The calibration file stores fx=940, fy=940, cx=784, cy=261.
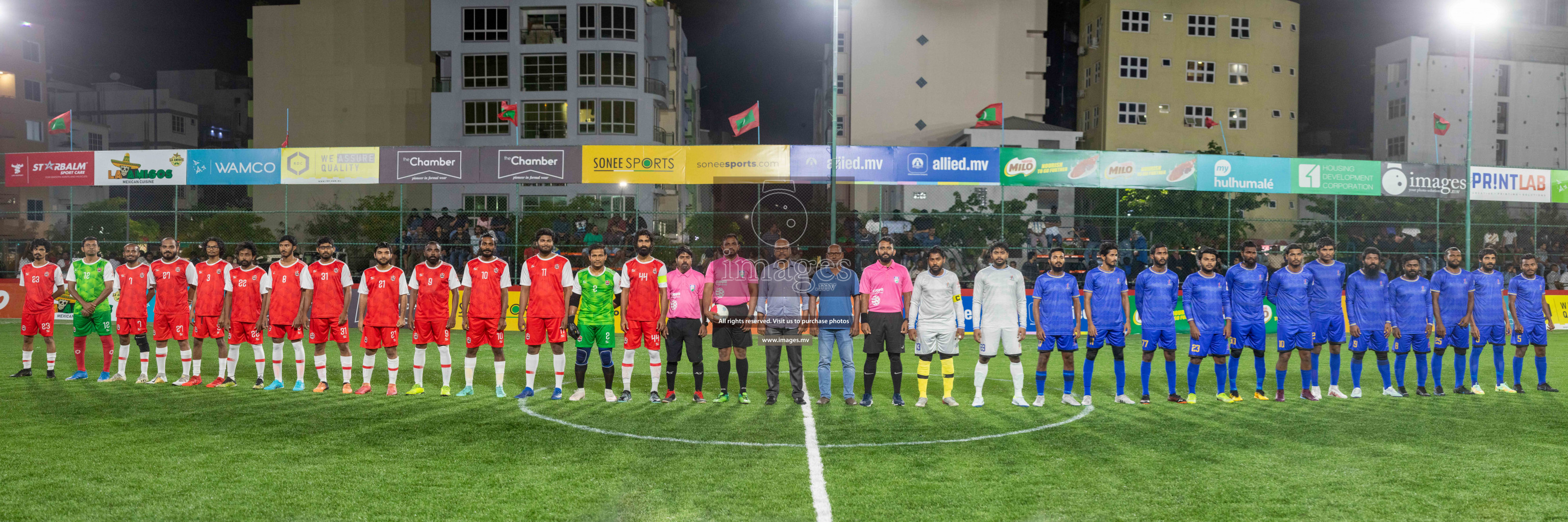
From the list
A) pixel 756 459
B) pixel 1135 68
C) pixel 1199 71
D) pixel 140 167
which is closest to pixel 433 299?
pixel 756 459

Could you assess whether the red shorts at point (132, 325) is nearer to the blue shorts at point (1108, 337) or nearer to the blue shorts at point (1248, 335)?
the blue shorts at point (1108, 337)

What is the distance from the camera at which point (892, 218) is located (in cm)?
2034

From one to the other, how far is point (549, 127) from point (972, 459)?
41.6 metres

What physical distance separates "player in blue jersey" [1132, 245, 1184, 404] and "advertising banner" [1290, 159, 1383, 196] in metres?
12.5

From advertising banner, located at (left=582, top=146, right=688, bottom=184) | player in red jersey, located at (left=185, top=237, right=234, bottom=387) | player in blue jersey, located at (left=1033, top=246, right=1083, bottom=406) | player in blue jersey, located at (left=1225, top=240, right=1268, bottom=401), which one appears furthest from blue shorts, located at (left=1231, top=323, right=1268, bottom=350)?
advertising banner, located at (left=582, top=146, right=688, bottom=184)

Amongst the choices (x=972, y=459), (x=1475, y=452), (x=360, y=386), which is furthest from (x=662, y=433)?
(x=1475, y=452)

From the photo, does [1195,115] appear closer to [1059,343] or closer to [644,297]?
[1059,343]

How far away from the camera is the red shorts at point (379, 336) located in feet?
32.8

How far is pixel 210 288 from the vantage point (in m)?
10.8

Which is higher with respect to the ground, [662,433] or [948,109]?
[948,109]

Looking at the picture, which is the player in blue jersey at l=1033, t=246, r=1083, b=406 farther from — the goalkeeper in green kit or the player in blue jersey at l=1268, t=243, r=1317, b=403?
the goalkeeper in green kit

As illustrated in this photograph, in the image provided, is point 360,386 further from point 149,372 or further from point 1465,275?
point 1465,275

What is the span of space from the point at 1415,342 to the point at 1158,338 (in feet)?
11.2

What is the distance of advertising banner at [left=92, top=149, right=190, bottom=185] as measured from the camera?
20484 millimetres
